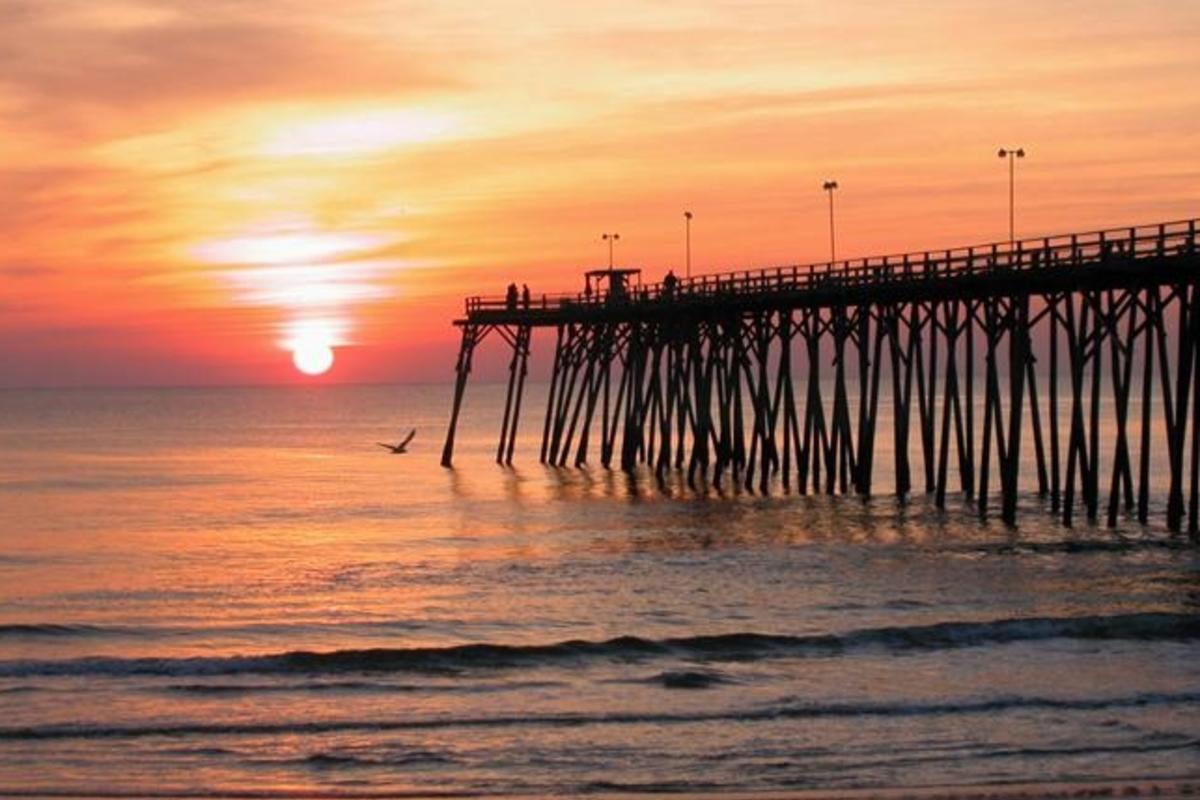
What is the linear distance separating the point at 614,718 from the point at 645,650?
197 inches

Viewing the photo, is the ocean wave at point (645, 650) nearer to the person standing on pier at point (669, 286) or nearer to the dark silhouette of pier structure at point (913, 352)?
the dark silhouette of pier structure at point (913, 352)

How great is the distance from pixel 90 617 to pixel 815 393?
22649mm

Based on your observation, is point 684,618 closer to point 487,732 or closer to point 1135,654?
point 1135,654

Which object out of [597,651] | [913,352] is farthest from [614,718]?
[913,352]

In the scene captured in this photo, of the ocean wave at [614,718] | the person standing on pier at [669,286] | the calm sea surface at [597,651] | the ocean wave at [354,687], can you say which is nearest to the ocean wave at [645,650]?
the calm sea surface at [597,651]

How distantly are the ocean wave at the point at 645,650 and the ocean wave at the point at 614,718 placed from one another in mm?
3668

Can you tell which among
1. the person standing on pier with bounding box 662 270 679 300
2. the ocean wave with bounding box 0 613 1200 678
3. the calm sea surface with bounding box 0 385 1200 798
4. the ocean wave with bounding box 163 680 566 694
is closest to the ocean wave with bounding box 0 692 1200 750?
the calm sea surface with bounding box 0 385 1200 798

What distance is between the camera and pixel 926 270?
43.4 m

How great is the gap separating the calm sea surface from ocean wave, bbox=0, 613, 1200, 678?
78mm

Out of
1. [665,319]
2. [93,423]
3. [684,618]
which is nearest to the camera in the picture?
[684,618]

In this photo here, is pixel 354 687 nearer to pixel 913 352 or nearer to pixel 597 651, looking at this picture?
pixel 597 651

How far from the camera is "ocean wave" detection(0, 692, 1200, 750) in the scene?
70.3ft

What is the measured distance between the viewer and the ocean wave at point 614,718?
2142 cm

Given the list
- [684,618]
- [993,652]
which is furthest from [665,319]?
[993,652]
